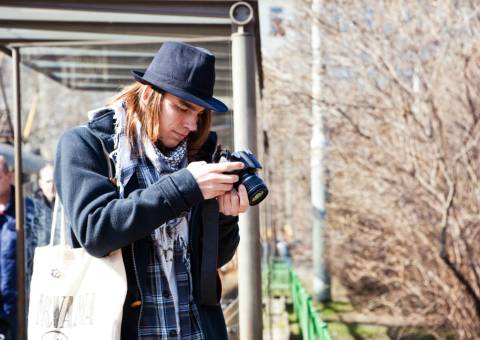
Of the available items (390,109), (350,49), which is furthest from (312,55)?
(390,109)

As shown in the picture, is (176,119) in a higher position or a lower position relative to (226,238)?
higher

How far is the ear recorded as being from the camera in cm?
199

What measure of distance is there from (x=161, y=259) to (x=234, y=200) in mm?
264

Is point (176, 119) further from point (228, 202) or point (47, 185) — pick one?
point (47, 185)

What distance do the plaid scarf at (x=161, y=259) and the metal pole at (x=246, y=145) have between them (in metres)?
1.46

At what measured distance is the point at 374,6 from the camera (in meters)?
6.39

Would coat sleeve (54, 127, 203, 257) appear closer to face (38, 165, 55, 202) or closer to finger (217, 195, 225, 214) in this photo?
finger (217, 195, 225, 214)

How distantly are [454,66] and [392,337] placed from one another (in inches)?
140

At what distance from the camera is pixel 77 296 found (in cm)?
186

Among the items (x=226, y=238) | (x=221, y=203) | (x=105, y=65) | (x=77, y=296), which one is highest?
(x=105, y=65)

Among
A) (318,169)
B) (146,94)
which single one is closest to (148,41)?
(146,94)

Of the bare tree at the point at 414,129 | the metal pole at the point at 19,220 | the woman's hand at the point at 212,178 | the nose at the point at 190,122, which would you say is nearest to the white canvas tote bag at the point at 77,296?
the woman's hand at the point at 212,178

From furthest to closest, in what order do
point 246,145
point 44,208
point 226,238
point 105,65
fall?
point 105,65
point 44,208
point 246,145
point 226,238

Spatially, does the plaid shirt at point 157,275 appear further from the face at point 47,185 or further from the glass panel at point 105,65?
the face at point 47,185
